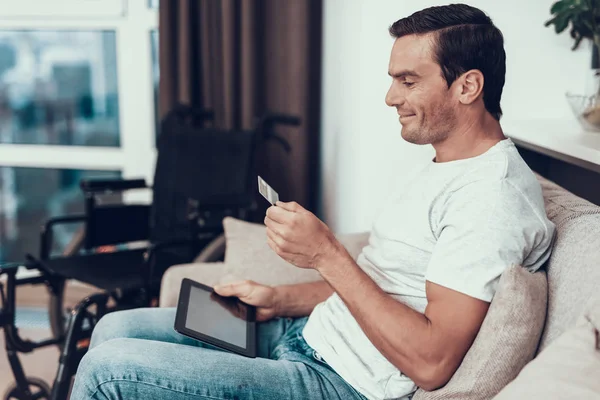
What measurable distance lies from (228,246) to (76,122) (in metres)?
1.60

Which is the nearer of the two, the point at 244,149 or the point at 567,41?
the point at 567,41

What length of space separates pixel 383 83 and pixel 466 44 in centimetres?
84

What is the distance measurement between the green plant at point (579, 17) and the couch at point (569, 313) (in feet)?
1.80

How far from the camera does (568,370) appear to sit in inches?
33.5

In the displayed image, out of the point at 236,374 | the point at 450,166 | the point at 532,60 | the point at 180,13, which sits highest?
the point at 180,13

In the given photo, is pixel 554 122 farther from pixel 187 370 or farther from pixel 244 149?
pixel 187 370

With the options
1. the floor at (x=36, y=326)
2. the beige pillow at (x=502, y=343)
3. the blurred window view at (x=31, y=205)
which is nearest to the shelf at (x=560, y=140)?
the beige pillow at (x=502, y=343)

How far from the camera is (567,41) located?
1.95m

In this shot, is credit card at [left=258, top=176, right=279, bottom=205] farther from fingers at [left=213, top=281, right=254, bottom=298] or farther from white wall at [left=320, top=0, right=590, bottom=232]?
white wall at [left=320, top=0, right=590, bottom=232]

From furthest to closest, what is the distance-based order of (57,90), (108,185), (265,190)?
(57,90) < (108,185) < (265,190)

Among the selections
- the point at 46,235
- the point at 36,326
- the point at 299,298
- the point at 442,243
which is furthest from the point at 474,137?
the point at 36,326

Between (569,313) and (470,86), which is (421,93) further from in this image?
(569,313)

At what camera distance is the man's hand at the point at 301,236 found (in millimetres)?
1194

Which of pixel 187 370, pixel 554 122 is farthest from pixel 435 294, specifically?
pixel 554 122
